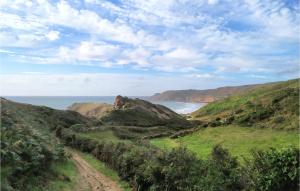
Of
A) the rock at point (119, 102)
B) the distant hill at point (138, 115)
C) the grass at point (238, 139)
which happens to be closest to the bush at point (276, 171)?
the grass at point (238, 139)

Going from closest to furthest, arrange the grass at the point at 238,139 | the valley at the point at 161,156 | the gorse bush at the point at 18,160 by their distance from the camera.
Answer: the valley at the point at 161,156
the gorse bush at the point at 18,160
the grass at the point at 238,139

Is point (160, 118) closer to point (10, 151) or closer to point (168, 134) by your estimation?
point (168, 134)

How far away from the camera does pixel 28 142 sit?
21438mm

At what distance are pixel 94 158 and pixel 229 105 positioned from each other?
6038 cm

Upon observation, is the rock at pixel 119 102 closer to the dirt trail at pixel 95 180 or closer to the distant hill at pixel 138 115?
the distant hill at pixel 138 115

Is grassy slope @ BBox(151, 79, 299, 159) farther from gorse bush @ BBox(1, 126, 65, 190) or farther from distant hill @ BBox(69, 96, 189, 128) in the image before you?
distant hill @ BBox(69, 96, 189, 128)

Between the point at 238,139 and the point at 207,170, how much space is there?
29287 mm

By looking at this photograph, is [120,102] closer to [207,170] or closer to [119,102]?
[119,102]

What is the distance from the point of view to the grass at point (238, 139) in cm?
3862

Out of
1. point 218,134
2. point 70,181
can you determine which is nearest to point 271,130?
point 218,134

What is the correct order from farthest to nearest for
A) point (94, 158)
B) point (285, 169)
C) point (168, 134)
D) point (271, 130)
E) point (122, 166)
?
point (168, 134) → point (271, 130) → point (94, 158) → point (122, 166) → point (285, 169)

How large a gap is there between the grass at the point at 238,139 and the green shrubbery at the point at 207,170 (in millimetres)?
10569

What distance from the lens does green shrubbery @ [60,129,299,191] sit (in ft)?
43.4

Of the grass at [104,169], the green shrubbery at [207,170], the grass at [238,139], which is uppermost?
the green shrubbery at [207,170]
